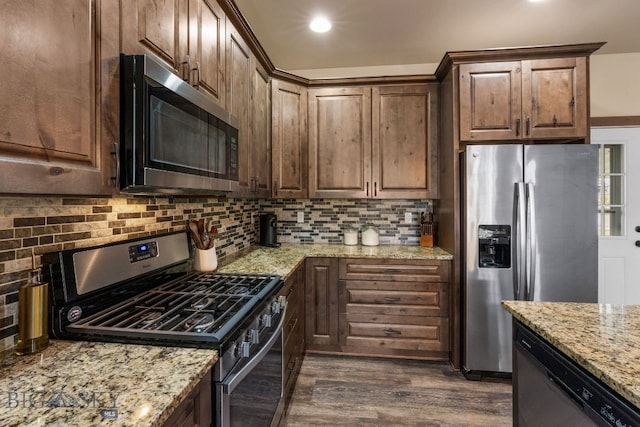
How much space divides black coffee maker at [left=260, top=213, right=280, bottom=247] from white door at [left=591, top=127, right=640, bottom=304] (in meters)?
3.06

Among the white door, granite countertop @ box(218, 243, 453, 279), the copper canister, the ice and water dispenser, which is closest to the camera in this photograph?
the copper canister

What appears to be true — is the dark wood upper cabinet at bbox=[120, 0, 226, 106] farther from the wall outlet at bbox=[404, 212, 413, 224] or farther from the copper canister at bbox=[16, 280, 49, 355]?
the wall outlet at bbox=[404, 212, 413, 224]

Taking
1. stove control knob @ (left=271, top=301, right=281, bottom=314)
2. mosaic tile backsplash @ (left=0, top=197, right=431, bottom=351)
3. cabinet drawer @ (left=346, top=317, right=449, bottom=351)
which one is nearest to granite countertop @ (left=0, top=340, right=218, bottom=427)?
mosaic tile backsplash @ (left=0, top=197, right=431, bottom=351)

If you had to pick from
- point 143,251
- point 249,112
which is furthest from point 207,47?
point 143,251

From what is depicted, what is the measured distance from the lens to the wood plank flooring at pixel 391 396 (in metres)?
1.93

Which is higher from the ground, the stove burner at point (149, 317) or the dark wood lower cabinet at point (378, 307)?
the stove burner at point (149, 317)

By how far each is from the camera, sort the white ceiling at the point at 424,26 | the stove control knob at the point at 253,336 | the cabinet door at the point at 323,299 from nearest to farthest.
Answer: the stove control knob at the point at 253,336 → the white ceiling at the point at 424,26 → the cabinet door at the point at 323,299

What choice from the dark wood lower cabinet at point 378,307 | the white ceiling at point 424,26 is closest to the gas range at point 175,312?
the dark wood lower cabinet at point 378,307

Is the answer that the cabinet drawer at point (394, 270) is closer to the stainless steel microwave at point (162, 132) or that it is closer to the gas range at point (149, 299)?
the gas range at point (149, 299)

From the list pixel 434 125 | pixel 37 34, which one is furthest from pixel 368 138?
pixel 37 34

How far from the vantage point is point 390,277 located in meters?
2.62

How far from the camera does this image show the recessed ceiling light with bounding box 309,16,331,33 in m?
2.36

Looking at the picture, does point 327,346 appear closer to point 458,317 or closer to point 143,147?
point 458,317

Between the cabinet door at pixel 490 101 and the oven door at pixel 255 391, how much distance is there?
205 cm
